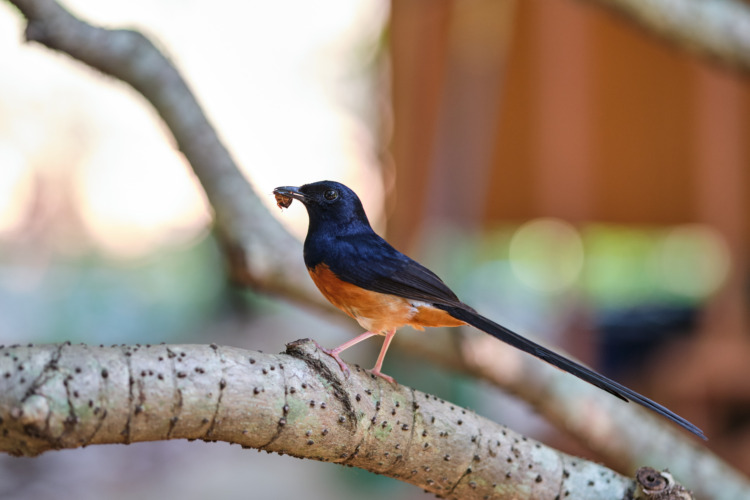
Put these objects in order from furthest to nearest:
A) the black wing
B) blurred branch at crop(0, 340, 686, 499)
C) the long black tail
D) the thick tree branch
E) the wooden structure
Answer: the wooden structure → the thick tree branch → the black wing → the long black tail → blurred branch at crop(0, 340, 686, 499)

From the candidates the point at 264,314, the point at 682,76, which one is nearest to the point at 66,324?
the point at 264,314

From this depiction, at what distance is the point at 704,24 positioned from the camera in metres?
2.97

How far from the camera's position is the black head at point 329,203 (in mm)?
2010

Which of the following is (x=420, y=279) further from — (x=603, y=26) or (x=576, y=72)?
(x=603, y=26)

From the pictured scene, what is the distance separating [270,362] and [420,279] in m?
0.48

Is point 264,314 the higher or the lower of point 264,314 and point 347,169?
the lower

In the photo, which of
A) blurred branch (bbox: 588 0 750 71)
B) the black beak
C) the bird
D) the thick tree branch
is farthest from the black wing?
blurred branch (bbox: 588 0 750 71)

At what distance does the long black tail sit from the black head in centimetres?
34

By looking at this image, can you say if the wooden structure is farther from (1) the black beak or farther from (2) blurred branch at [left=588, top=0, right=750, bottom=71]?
(1) the black beak

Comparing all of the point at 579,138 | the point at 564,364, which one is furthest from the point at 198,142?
the point at 579,138

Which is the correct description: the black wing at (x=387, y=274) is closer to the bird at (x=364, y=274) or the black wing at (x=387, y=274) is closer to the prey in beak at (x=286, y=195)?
the bird at (x=364, y=274)

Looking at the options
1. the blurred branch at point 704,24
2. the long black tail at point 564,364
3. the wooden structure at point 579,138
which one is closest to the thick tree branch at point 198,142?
the long black tail at point 564,364

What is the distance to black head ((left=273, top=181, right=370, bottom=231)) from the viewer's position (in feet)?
6.59

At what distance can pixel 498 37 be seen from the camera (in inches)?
247
